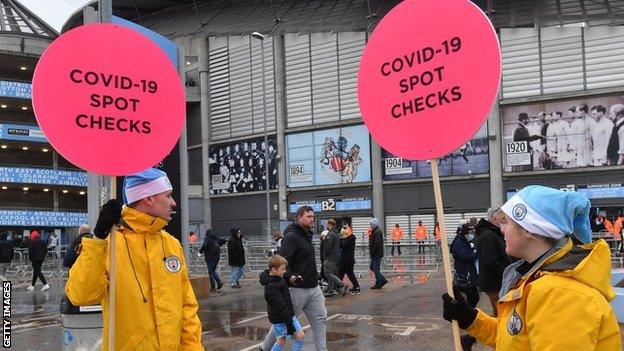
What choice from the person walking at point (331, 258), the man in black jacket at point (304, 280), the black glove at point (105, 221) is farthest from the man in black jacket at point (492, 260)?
the person walking at point (331, 258)

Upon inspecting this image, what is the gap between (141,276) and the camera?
340cm

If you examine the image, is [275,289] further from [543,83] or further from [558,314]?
[543,83]

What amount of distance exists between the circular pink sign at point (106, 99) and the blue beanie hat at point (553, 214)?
2.28m

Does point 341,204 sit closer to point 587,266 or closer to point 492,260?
point 492,260

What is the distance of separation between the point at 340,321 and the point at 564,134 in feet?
84.5

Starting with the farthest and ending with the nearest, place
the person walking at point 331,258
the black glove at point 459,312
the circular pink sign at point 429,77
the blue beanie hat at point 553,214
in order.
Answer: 1. the person walking at point 331,258
2. the circular pink sign at point 429,77
3. the black glove at point 459,312
4. the blue beanie hat at point 553,214

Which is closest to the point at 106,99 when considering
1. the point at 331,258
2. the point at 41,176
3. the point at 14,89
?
the point at 331,258

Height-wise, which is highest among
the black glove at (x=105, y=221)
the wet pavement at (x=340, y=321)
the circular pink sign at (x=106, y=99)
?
the circular pink sign at (x=106, y=99)

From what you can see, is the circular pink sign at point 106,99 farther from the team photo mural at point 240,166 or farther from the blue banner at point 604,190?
the team photo mural at point 240,166

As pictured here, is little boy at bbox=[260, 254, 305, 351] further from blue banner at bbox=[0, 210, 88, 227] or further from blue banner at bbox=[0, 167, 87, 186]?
blue banner at bbox=[0, 167, 87, 186]

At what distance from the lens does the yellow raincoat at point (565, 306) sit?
6.88 ft

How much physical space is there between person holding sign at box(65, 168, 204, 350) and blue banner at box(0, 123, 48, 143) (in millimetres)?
45665

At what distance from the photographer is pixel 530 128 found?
33062mm

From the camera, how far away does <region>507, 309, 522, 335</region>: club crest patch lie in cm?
229
